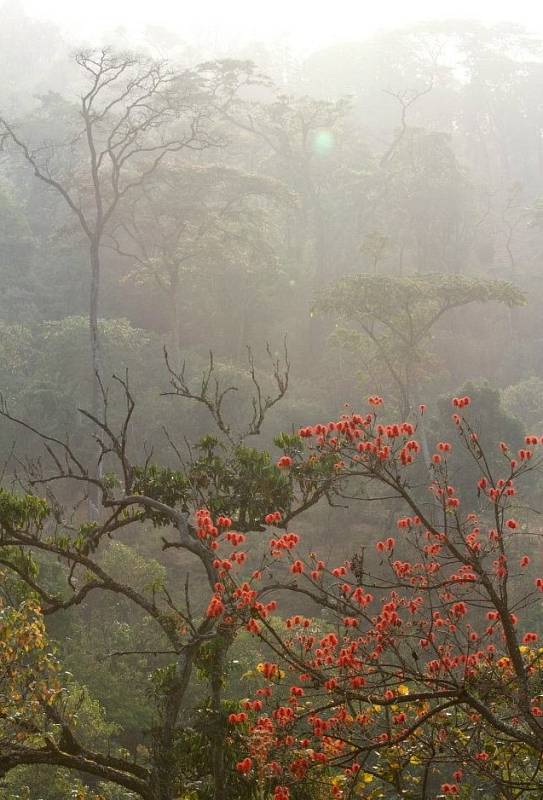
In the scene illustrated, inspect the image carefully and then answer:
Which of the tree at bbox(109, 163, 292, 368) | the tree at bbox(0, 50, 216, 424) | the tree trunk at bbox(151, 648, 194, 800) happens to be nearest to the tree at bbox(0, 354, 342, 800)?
the tree trunk at bbox(151, 648, 194, 800)

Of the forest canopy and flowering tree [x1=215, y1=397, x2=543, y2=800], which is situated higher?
the forest canopy

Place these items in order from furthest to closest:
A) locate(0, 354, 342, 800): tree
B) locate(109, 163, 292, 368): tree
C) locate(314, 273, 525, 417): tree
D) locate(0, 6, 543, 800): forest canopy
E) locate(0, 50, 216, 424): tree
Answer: locate(109, 163, 292, 368): tree < locate(0, 50, 216, 424): tree < locate(314, 273, 525, 417): tree < locate(0, 354, 342, 800): tree < locate(0, 6, 543, 800): forest canopy

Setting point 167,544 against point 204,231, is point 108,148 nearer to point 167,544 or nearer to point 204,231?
point 204,231

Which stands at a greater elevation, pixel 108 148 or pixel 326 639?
pixel 108 148

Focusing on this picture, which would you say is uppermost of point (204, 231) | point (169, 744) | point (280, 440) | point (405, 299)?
point (204, 231)

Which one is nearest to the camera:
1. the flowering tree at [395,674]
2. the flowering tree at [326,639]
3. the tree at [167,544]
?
the flowering tree at [395,674]

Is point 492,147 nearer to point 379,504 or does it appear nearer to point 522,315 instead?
point 522,315

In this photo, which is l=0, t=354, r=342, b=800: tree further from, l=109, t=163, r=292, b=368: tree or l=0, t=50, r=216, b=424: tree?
l=109, t=163, r=292, b=368: tree

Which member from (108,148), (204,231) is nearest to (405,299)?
(204,231)

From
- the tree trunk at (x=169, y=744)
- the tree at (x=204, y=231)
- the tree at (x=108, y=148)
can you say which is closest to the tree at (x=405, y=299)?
the tree at (x=108, y=148)

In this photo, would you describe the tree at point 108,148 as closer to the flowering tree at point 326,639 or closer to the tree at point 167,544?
the tree at point 167,544

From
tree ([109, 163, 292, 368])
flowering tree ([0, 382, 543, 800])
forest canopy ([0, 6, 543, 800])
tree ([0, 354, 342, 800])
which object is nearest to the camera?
flowering tree ([0, 382, 543, 800])

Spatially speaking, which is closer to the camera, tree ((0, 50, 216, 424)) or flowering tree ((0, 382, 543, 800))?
flowering tree ((0, 382, 543, 800))

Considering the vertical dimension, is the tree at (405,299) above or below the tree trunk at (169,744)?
above
